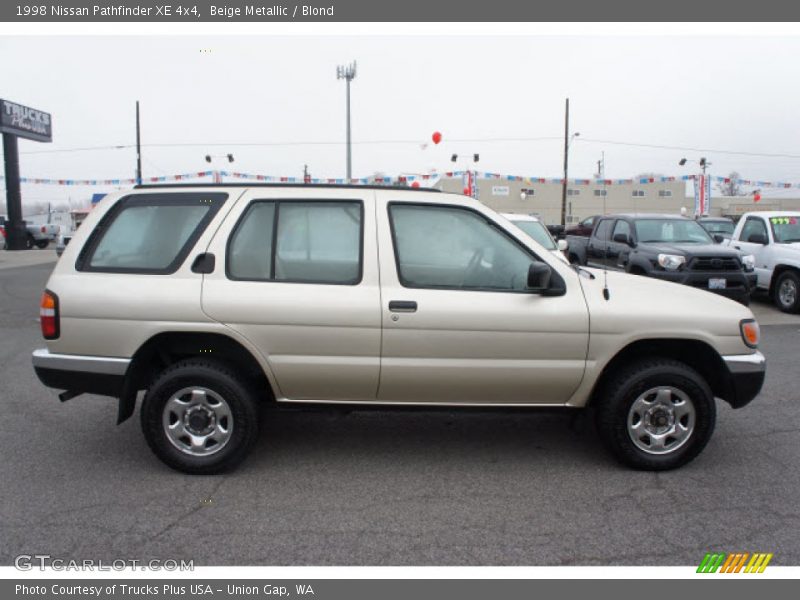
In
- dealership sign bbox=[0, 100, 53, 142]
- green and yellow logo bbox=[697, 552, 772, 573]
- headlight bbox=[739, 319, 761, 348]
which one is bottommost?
green and yellow logo bbox=[697, 552, 772, 573]

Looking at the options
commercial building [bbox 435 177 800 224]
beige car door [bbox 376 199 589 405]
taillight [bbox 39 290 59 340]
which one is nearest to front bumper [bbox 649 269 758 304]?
beige car door [bbox 376 199 589 405]

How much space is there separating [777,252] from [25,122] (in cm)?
3158

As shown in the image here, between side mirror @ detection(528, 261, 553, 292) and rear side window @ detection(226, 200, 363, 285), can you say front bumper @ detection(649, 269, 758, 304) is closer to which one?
side mirror @ detection(528, 261, 553, 292)

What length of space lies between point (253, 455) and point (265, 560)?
139 cm

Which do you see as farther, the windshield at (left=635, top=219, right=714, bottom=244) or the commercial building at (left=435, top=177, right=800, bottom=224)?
the commercial building at (left=435, top=177, right=800, bottom=224)

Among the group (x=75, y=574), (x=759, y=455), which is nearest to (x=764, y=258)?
(x=759, y=455)

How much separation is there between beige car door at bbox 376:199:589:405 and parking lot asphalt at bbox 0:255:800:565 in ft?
1.94

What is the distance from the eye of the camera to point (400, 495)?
12.4 ft

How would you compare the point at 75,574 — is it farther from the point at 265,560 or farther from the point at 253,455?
the point at 253,455

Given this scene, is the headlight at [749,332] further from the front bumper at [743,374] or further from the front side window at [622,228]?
the front side window at [622,228]

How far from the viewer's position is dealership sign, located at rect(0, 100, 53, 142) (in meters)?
28.5

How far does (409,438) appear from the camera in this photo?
474 cm

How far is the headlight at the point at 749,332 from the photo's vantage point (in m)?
4.05

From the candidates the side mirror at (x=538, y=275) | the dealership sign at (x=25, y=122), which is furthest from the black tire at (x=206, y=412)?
the dealership sign at (x=25, y=122)
